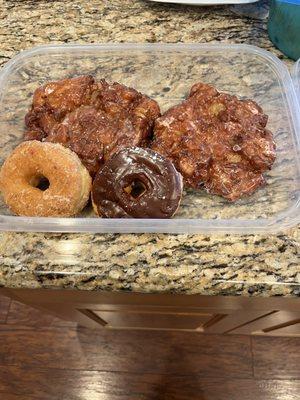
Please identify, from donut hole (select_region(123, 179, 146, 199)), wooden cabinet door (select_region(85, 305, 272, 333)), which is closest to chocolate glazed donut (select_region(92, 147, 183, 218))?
donut hole (select_region(123, 179, 146, 199))

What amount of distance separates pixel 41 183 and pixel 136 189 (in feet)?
0.70

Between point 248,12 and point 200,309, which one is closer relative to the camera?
point 200,309

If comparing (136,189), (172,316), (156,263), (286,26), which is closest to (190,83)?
(286,26)

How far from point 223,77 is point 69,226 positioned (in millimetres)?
589

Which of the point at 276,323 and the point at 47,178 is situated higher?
the point at 47,178

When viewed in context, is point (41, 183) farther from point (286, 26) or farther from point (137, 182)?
point (286, 26)

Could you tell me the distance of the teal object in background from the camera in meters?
1.02

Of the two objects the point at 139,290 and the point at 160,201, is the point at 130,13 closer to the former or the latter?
the point at 160,201

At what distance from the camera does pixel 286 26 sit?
1.06m

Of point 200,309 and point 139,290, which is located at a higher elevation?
point 139,290

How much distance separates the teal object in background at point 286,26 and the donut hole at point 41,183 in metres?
0.71

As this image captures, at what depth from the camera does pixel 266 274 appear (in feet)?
2.48

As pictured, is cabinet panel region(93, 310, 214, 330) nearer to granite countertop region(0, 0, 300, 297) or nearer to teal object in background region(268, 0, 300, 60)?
granite countertop region(0, 0, 300, 297)

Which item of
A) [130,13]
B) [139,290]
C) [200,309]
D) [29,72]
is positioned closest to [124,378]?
[200,309]
